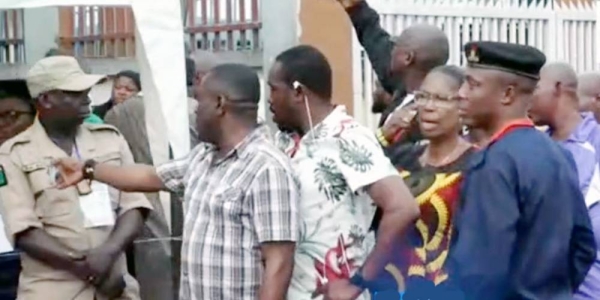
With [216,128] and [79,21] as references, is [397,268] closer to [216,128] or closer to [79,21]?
[216,128]

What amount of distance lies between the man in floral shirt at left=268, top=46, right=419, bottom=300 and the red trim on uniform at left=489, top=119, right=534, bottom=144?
658 mm

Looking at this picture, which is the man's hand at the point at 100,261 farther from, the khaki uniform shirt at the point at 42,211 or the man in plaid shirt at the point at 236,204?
the man in plaid shirt at the point at 236,204

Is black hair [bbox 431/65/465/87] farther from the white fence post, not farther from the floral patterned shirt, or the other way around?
the white fence post

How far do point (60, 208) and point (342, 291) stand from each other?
5.27 feet

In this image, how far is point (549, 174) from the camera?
4.25 metres

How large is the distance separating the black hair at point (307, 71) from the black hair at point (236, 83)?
0.13 meters

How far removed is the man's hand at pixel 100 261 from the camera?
5930mm

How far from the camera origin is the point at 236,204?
489 centimetres

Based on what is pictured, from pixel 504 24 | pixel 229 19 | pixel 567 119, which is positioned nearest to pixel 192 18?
pixel 229 19

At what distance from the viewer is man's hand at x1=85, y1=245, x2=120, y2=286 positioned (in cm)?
593

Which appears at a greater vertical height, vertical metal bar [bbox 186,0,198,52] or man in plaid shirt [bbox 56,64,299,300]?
vertical metal bar [bbox 186,0,198,52]

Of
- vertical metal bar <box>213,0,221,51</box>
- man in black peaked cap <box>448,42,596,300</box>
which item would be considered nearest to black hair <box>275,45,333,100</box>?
man in black peaked cap <box>448,42,596,300</box>

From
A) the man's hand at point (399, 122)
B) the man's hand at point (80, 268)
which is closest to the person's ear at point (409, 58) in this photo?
the man's hand at point (399, 122)

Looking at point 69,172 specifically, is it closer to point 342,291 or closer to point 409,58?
point 342,291
